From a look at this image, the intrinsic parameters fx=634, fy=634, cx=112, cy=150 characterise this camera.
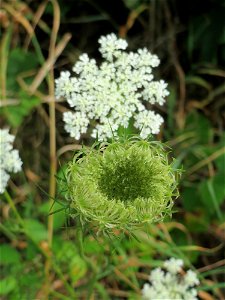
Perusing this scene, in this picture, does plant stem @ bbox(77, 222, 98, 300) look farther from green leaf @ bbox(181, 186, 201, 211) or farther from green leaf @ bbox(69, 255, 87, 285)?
green leaf @ bbox(181, 186, 201, 211)

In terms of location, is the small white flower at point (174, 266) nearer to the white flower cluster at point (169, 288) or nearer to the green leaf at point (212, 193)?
the white flower cluster at point (169, 288)

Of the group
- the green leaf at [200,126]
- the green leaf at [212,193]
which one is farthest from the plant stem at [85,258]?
the green leaf at [200,126]

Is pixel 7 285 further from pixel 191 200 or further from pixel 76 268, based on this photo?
pixel 191 200

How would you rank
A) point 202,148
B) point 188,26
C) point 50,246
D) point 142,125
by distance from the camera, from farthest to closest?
point 188,26
point 202,148
point 50,246
point 142,125

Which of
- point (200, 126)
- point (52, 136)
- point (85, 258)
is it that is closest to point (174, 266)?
point (85, 258)

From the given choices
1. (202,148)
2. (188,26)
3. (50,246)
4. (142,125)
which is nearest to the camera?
(142,125)

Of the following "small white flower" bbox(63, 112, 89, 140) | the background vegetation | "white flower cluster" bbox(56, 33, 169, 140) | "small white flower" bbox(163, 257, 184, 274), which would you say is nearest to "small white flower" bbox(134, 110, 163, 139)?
"white flower cluster" bbox(56, 33, 169, 140)

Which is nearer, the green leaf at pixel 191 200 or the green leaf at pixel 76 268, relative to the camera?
the green leaf at pixel 76 268

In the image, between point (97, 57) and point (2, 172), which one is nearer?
point (2, 172)

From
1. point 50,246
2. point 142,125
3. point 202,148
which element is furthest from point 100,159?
point 202,148

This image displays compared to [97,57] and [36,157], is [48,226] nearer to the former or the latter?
[36,157]
